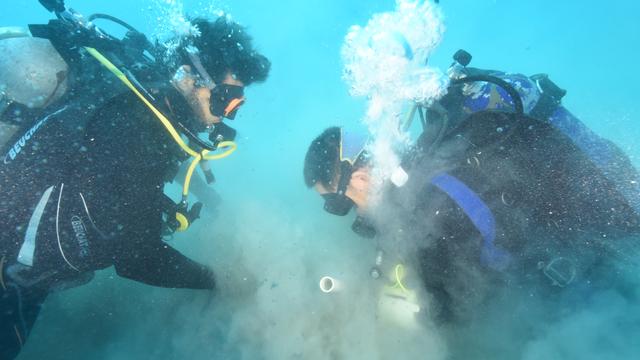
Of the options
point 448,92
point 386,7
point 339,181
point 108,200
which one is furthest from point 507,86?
point 386,7

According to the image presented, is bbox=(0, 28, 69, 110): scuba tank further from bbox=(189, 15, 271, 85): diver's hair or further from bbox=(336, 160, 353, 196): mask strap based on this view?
bbox=(336, 160, 353, 196): mask strap

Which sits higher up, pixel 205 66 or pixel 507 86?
pixel 507 86

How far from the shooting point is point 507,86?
2453 millimetres

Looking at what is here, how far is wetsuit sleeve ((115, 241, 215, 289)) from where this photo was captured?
11.2ft

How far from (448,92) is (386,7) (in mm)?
32498

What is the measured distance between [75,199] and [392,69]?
322 cm

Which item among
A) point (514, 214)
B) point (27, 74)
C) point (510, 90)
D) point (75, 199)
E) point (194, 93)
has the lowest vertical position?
point (75, 199)

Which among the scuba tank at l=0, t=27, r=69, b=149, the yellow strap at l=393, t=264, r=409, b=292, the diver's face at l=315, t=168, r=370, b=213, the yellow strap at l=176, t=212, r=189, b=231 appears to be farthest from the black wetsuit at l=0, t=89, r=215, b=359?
the yellow strap at l=393, t=264, r=409, b=292

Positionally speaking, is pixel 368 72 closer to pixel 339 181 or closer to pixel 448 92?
pixel 448 92

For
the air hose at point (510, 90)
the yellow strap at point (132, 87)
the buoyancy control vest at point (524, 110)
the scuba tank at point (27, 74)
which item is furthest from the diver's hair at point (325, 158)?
the scuba tank at point (27, 74)

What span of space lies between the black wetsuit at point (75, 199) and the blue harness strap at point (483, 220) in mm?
2678

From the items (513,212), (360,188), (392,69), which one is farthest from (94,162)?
(513,212)

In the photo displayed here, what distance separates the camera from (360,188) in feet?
11.5

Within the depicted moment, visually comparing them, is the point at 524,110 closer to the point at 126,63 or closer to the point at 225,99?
the point at 225,99
